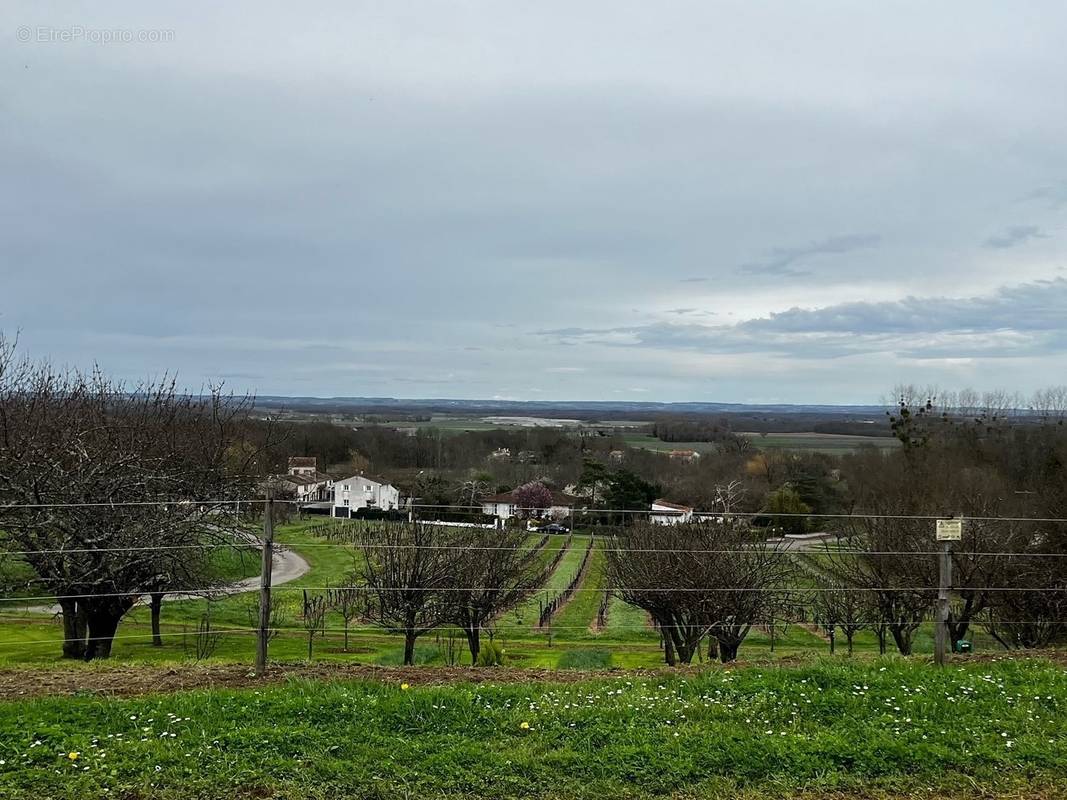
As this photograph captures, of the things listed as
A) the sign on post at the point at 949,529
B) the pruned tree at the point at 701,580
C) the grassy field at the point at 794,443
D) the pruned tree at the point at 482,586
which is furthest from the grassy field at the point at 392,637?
the grassy field at the point at 794,443

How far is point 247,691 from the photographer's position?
19.9 ft

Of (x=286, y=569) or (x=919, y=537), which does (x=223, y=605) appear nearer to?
(x=286, y=569)

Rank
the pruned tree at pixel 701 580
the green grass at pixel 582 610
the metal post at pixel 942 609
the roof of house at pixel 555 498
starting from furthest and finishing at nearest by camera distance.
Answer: the roof of house at pixel 555 498 → the green grass at pixel 582 610 → the pruned tree at pixel 701 580 → the metal post at pixel 942 609

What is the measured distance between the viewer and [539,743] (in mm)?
5270

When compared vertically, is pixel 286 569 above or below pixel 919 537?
below

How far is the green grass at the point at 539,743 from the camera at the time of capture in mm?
4758

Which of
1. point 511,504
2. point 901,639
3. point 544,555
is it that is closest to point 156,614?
point 901,639

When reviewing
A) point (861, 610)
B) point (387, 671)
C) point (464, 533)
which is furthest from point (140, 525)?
point (861, 610)

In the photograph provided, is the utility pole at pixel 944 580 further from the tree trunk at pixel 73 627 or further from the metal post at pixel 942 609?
the tree trunk at pixel 73 627

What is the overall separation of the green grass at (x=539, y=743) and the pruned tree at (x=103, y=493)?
17.2 feet

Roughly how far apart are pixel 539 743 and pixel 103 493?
40.6 ft

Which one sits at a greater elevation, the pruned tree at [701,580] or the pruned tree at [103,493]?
the pruned tree at [103,493]

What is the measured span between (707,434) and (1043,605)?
8633cm

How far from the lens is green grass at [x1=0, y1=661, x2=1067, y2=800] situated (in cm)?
476
